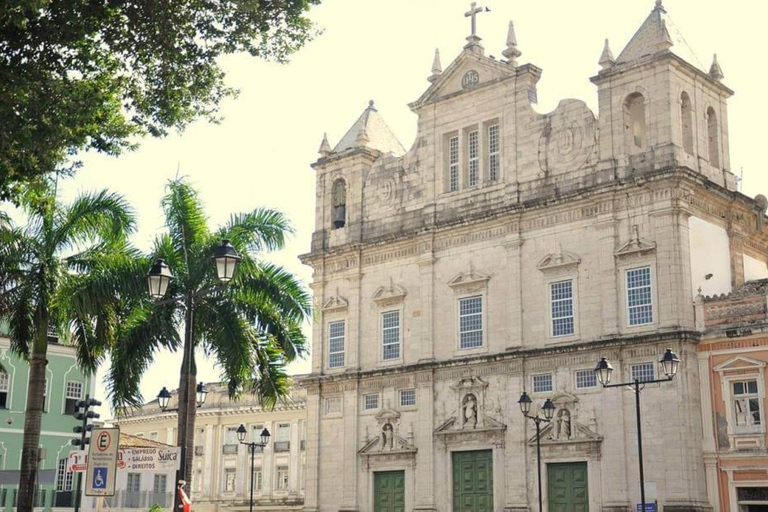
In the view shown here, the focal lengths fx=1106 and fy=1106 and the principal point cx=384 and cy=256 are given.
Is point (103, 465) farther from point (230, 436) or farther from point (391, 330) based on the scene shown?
point (230, 436)

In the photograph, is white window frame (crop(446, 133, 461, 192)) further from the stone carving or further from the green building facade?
the green building facade

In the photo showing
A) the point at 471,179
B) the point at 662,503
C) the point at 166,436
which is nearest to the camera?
the point at 662,503

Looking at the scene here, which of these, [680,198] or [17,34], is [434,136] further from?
[17,34]

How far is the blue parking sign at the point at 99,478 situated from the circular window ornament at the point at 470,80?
24.3 meters

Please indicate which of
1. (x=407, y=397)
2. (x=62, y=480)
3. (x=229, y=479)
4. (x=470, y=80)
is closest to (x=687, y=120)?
(x=470, y=80)

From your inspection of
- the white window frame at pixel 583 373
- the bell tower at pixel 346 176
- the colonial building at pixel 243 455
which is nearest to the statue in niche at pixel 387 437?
the bell tower at pixel 346 176

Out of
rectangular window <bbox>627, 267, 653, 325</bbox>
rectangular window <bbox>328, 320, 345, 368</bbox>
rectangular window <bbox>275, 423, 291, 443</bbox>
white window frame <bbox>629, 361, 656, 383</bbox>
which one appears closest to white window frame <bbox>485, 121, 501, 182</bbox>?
rectangular window <bbox>627, 267, 653, 325</bbox>

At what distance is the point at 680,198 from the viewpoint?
1249 inches

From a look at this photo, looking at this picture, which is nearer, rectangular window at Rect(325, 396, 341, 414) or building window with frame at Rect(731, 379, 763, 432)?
building window with frame at Rect(731, 379, 763, 432)

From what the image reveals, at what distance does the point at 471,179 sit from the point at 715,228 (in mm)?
8356

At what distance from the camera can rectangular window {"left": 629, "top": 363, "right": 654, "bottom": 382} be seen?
102ft

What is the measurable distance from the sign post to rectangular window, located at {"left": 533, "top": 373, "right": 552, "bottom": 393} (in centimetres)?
1945

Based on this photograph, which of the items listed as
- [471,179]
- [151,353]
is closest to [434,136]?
[471,179]

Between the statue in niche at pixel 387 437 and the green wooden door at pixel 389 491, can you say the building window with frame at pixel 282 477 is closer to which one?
the green wooden door at pixel 389 491
